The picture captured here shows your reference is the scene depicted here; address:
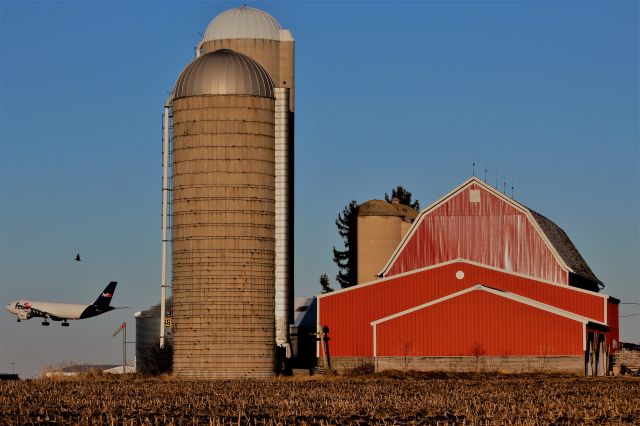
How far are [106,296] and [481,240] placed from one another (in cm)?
4622

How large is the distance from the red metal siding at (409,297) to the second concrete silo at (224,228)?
4.94m

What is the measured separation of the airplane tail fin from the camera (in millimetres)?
104656

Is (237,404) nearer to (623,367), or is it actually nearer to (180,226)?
(180,226)

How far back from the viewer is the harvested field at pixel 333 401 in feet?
106

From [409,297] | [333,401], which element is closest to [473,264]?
[409,297]

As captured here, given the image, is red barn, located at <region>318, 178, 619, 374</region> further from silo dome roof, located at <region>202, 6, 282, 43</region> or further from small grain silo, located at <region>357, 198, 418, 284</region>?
silo dome roof, located at <region>202, 6, 282, 43</region>

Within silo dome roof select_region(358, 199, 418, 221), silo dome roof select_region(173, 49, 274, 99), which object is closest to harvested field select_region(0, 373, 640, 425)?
silo dome roof select_region(173, 49, 274, 99)

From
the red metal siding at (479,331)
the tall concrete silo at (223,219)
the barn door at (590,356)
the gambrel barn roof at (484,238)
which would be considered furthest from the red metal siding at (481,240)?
the tall concrete silo at (223,219)

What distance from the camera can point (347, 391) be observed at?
4391cm

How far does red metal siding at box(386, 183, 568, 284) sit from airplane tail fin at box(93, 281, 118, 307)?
4290 centimetres

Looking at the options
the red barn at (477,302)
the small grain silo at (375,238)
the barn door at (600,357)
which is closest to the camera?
the red barn at (477,302)

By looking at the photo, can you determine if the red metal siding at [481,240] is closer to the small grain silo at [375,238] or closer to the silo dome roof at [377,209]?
the small grain silo at [375,238]

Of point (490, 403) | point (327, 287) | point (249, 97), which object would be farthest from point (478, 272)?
point (327, 287)

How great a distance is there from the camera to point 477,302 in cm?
5706
